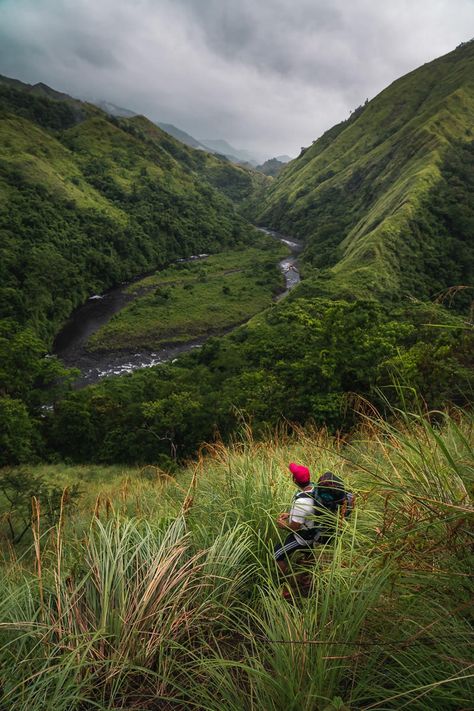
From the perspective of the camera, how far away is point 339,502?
128 inches

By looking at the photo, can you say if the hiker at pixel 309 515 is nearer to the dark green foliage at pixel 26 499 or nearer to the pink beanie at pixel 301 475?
the pink beanie at pixel 301 475

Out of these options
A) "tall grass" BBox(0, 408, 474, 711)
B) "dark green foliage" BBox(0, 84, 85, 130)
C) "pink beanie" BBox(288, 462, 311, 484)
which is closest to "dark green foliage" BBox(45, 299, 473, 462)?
"pink beanie" BBox(288, 462, 311, 484)

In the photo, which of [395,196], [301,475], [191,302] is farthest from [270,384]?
[395,196]

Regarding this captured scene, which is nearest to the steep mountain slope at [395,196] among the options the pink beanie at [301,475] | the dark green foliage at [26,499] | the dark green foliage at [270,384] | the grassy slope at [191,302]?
the grassy slope at [191,302]

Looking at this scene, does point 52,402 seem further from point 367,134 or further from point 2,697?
point 367,134

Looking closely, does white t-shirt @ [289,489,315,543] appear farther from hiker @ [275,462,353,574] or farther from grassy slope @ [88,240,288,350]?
grassy slope @ [88,240,288,350]

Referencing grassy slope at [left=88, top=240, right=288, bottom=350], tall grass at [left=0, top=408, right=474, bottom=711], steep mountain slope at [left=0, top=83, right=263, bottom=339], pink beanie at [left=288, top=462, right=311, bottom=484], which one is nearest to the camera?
tall grass at [left=0, top=408, right=474, bottom=711]

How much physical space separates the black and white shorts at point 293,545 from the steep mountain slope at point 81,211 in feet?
145

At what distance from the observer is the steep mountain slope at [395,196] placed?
49719mm

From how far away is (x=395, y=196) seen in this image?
202ft

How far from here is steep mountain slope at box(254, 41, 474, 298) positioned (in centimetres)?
4972

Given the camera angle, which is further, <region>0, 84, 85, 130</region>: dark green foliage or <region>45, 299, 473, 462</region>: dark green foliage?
<region>0, 84, 85, 130</region>: dark green foliage

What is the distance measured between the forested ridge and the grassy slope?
626cm

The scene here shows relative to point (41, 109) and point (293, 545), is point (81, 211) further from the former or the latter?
point (293, 545)
